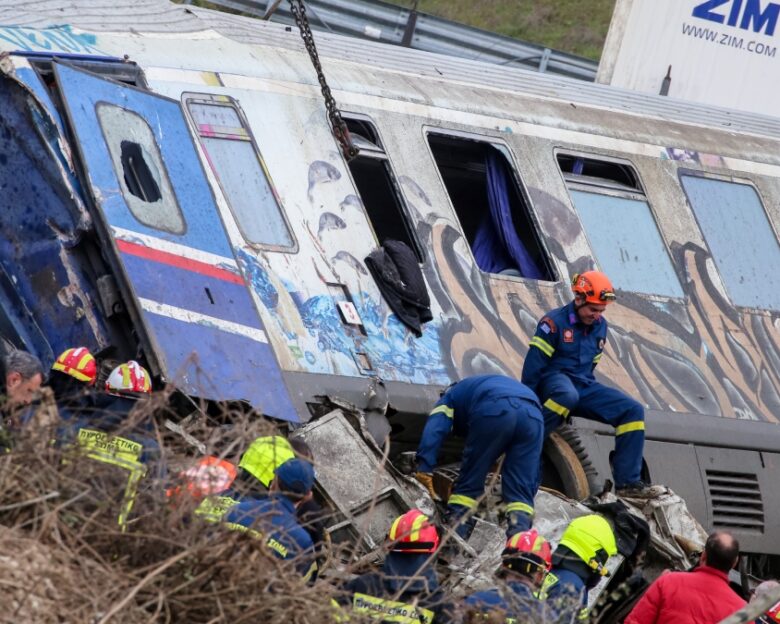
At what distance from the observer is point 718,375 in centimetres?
1267

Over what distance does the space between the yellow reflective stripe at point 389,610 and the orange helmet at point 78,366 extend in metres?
2.44

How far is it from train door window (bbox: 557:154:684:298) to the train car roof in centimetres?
87

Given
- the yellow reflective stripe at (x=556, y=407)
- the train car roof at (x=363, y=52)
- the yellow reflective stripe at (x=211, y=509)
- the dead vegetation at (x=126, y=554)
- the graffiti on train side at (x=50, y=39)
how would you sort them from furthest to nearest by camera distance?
the train car roof at (x=363, y=52)
the yellow reflective stripe at (x=556, y=407)
the graffiti on train side at (x=50, y=39)
the yellow reflective stripe at (x=211, y=509)
the dead vegetation at (x=126, y=554)

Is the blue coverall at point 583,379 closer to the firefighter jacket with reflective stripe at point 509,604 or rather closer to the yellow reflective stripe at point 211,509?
the firefighter jacket with reflective stripe at point 509,604

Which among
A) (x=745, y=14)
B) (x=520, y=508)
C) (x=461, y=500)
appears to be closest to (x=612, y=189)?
(x=520, y=508)

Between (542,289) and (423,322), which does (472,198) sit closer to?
(542,289)

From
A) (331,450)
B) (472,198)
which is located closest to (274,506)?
(331,450)

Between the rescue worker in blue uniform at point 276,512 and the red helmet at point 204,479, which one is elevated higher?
the red helmet at point 204,479

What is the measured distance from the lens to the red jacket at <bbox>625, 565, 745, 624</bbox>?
7.89 meters

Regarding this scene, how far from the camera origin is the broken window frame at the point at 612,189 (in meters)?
12.7

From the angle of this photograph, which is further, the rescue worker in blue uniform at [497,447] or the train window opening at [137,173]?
the train window opening at [137,173]

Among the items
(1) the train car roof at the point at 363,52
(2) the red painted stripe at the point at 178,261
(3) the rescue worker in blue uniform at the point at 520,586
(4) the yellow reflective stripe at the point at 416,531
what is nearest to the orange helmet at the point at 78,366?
(2) the red painted stripe at the point at 178,261

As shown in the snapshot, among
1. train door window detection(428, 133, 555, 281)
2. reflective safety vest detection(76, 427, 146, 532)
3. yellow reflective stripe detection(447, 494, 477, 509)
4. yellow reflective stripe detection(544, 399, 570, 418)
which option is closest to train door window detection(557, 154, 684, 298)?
train door window detection(428, 133, 555, 281)

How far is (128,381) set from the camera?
8523 mm
